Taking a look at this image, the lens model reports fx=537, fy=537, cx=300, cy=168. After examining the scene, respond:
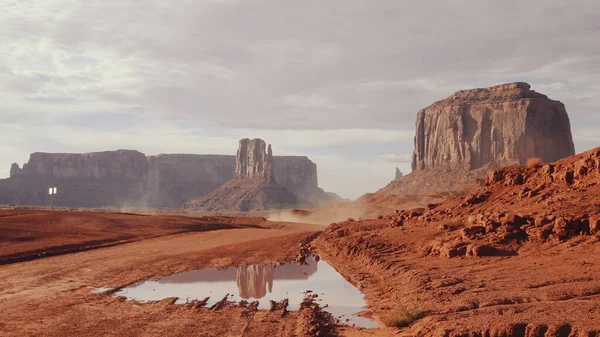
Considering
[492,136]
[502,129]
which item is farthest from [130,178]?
[502,129]

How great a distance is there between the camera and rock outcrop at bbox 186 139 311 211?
134m

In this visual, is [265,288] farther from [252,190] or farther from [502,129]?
[252,190]

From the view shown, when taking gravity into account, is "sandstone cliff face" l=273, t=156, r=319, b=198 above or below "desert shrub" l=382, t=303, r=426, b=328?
above

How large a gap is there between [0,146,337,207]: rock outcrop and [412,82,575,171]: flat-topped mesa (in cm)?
5835

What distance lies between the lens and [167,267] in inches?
866

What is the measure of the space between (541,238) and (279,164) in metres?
174

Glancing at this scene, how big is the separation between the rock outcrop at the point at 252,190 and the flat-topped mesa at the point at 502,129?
141 ft

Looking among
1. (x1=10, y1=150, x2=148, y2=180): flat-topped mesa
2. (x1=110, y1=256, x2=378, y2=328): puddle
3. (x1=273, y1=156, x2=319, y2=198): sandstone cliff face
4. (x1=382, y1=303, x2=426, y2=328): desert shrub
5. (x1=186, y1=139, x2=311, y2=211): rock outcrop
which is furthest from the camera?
(x1=273, y1=156, x2=319, y2=198): sandstone cliff face

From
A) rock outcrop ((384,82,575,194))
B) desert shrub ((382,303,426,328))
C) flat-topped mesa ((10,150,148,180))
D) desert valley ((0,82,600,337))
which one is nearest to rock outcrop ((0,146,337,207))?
flat-topped mesa ((10,150,148,180))

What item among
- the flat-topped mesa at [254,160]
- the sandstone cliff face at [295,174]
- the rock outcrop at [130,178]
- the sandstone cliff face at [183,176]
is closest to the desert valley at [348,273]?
the flat-topped mesa at [254,160]

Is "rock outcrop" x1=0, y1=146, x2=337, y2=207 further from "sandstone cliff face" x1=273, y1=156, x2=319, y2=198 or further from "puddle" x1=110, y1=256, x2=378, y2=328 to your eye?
"puddle" x1=110, y1=256, x2=378, y2=328

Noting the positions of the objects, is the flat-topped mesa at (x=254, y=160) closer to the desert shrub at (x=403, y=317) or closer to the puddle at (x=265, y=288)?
the puddle at (x=265, y=288)

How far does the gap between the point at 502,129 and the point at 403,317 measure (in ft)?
318

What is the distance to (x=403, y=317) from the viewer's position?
36.2 feet
